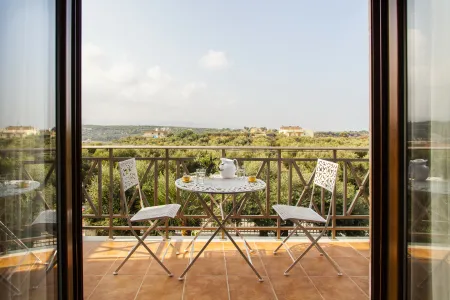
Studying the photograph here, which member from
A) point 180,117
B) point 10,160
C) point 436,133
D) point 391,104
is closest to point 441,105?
point 436,133

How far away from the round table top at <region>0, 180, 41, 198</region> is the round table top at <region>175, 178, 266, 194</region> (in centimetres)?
149

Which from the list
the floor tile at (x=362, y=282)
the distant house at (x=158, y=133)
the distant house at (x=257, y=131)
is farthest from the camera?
the distant house at (x=257, y=131)

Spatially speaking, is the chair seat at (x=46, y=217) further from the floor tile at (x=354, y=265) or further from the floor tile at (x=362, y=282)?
the floor tile at (x=354, y=265)

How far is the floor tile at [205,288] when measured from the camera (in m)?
2.30

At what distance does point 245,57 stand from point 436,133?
211 inches

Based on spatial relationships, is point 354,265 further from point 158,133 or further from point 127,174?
point 158,133

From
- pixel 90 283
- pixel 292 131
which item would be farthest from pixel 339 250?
pixel 292 131

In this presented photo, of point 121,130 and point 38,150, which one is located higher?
point 121,130

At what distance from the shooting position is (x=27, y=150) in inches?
43.0

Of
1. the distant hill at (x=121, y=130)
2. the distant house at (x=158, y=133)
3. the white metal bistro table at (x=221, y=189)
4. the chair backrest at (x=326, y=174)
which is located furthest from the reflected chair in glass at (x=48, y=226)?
the distant house at (x=158, y=133)

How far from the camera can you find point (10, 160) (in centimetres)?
99

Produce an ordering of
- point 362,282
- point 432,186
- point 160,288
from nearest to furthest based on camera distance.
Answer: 1. point 432,186
2. point 160,288
3. point 362,282

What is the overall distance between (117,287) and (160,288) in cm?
35

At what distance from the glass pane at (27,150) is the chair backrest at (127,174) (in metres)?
1.60
